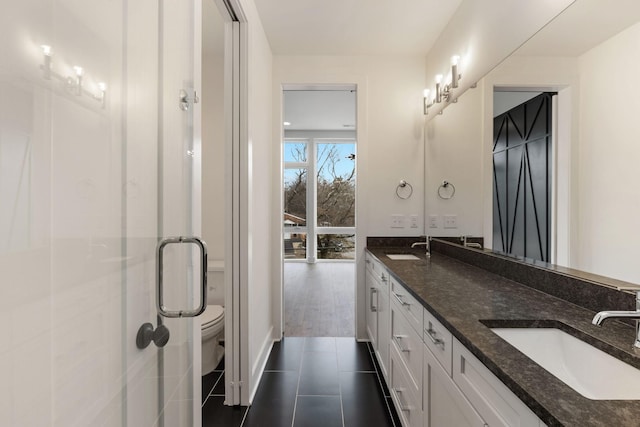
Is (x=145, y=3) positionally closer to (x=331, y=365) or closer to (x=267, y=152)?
(x=267, y=152)

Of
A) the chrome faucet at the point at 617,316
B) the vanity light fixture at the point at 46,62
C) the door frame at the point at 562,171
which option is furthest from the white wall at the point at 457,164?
the vanity light fixture at the point at 46,62

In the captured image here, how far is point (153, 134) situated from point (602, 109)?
1.46 metres

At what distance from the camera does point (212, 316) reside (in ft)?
7.84

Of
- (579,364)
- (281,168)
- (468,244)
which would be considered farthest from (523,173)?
(281,168)

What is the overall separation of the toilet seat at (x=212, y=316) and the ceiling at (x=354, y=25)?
2253mm

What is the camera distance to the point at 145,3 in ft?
2.73

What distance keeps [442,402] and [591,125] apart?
3.77ft

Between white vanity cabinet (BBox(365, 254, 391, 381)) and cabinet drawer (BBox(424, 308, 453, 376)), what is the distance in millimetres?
766

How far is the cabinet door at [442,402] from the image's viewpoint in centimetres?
97

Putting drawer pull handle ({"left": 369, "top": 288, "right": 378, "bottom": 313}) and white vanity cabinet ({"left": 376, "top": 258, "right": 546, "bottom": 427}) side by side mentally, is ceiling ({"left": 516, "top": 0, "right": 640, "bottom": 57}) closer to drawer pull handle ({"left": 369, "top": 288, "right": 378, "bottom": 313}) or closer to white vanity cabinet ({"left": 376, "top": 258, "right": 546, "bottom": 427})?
white vanity cabinet ({"left": 376, "top": 258, "right": 546, "bottom": 427})

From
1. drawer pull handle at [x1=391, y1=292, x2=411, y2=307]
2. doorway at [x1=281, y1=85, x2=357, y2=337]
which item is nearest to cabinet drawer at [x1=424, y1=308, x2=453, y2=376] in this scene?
drawer pull handle at [x1=391, y1=292, x2=411, y2=307]

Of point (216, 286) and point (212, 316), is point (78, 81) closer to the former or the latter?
point (212, 316)

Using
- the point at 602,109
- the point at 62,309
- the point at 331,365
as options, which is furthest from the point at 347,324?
the point at 62,309

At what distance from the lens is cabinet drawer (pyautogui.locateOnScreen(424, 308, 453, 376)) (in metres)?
1.12
